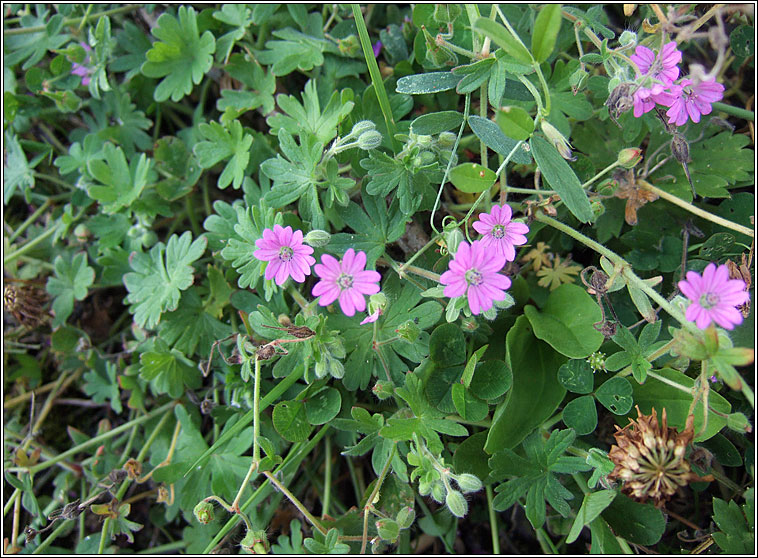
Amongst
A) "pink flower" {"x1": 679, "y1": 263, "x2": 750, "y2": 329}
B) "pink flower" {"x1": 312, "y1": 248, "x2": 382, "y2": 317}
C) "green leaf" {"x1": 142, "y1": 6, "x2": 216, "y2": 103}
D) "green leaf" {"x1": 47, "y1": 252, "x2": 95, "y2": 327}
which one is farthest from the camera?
"green leaf" {"x1": 47, "y1": 252, "x2": 95, "y2": 327}

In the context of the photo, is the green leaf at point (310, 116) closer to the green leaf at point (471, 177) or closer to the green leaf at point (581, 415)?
the green leaf at point (471, 177)

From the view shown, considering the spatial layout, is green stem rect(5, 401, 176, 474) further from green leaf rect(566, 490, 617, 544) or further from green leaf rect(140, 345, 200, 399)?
green leaf rect(566, 490, 617, 544)

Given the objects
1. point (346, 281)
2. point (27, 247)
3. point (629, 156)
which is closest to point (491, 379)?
point (346, 281)

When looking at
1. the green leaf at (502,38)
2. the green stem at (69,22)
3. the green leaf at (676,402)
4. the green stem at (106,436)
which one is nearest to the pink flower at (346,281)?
the green leaf at (502,38)

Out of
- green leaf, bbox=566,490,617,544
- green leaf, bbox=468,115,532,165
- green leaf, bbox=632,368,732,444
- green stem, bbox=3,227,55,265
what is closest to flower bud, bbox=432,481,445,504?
green leaf, bbox=566,490,617,544

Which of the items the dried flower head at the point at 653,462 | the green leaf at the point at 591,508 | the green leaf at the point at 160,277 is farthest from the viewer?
the green leaf at the point at 160,277
